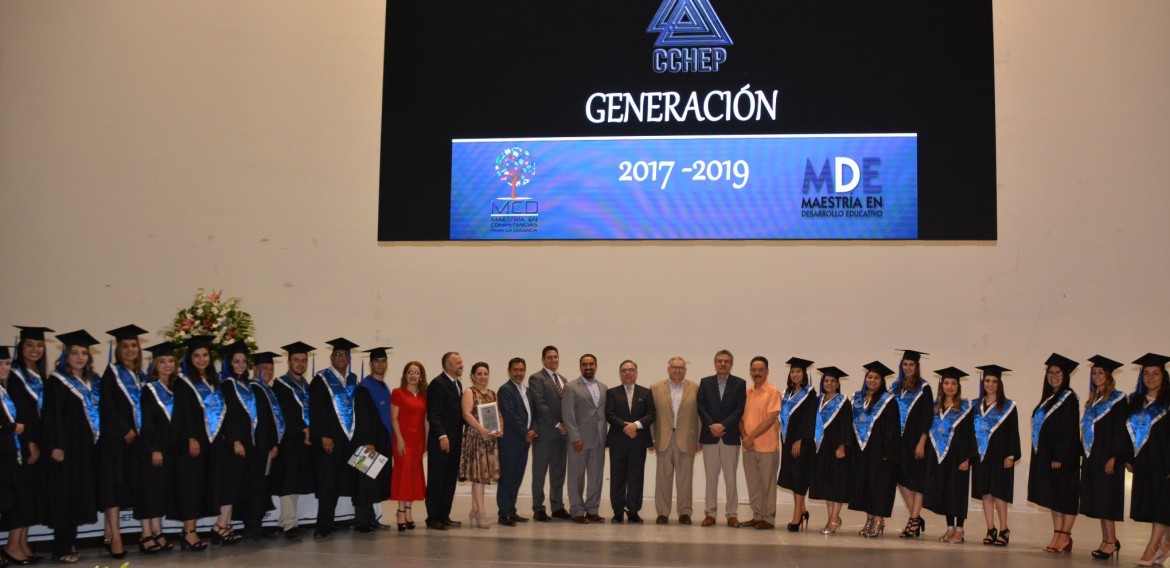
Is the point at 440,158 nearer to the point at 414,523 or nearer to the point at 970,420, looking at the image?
the point at 414,523

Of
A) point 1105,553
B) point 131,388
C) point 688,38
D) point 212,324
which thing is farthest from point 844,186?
point 131,388

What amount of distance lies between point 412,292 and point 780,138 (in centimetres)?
400

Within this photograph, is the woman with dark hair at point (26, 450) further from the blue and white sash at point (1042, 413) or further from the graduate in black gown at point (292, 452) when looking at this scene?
the blue and white sash at point (1042, 413)

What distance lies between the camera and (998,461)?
7.77 metres

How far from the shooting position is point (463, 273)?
10.6 meters

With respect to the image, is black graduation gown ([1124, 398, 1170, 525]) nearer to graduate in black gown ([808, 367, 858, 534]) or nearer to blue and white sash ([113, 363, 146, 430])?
graduate in black gown ([808, 367, 858, 534])

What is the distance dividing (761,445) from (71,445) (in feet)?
16.8

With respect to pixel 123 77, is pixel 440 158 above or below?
below

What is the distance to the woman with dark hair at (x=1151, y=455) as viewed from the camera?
22.6 feet

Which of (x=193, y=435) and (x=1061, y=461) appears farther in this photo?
(x=1061, y=461)

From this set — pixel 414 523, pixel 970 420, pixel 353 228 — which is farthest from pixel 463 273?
pixel 970 420

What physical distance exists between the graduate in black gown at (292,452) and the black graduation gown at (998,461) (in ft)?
16.4

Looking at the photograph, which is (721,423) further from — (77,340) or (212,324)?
(77,340)

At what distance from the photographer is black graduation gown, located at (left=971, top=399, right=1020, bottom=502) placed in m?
7.69
